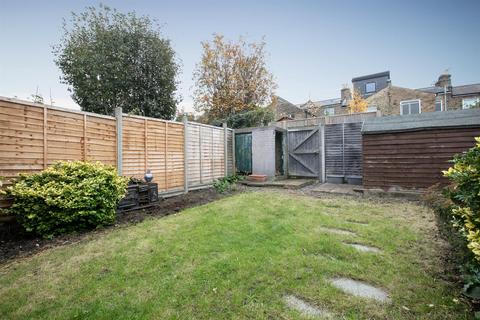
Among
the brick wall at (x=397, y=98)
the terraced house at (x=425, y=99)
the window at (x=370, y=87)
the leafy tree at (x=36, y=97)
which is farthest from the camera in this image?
the window at (x=370, y=87)

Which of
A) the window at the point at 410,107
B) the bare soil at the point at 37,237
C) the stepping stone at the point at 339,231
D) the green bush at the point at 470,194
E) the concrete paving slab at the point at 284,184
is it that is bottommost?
the bare soil at the point at 37,237

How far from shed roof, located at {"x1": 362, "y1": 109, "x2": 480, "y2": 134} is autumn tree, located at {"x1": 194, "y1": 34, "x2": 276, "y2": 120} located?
35.2 feet

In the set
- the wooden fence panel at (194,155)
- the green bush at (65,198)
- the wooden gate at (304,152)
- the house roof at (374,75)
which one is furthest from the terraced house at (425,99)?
the green bush at (65,198)

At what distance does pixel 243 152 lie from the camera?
445 inches

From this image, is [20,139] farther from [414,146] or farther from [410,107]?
[410,107]

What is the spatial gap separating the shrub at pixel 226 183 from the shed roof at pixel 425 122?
5.04 metres

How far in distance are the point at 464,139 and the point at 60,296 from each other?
8690 millimetres

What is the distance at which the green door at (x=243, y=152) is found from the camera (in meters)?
11.1

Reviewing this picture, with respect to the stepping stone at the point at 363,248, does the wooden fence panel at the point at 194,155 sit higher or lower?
higher

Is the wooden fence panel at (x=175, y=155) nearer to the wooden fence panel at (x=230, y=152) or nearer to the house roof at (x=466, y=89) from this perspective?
the wooden fence panel at (x=230, y=152)

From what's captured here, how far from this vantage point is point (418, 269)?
255cm

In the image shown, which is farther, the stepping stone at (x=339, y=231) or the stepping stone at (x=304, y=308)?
the stepping stone at (x=339, y=231)

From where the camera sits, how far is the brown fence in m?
4.15

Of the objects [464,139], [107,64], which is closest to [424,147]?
[464,139]
